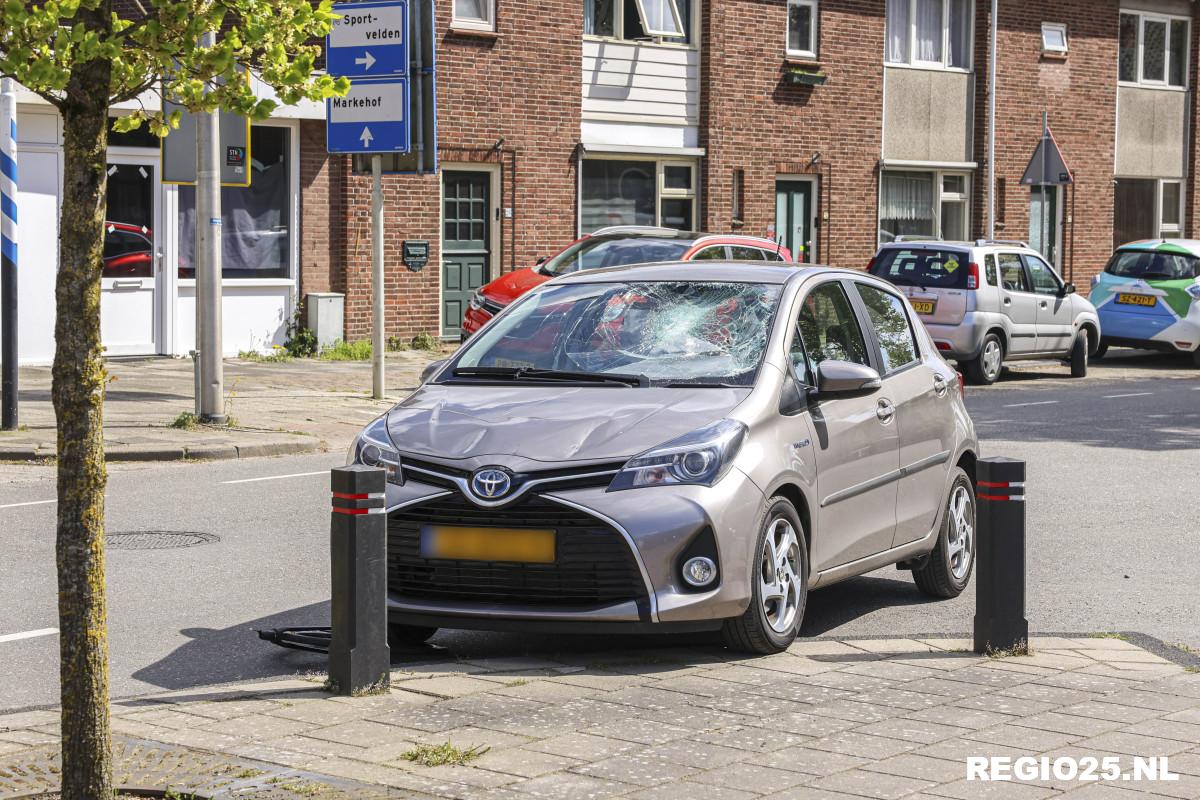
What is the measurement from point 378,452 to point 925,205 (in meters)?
25.2

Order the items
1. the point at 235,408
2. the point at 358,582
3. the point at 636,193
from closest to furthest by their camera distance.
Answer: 1. the point at 358,582
2. the point at 235,408
3. the point at 636,193

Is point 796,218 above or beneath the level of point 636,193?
beneath

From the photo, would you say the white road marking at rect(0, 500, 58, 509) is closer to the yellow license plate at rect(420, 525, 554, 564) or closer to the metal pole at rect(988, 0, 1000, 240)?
the yellow license plate at rect(420, 525, 554, 564)

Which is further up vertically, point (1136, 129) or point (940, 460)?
point (1136, 129)

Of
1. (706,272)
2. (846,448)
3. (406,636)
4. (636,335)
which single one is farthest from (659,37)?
(406,636)

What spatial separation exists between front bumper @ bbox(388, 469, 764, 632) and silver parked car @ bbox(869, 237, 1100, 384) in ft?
48.9

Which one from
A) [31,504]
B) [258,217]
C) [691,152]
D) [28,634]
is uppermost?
[691,152]

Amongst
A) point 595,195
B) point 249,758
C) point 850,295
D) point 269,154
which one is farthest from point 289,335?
point 249,758

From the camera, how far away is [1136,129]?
3484 cm

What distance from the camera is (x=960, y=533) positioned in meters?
9.05

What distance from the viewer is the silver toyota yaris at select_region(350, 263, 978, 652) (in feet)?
22.3

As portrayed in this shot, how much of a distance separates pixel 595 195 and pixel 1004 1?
9868 millimetres

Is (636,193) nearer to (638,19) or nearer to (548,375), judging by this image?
(638,19)

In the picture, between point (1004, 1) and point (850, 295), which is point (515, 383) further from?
point (1004, 1)
